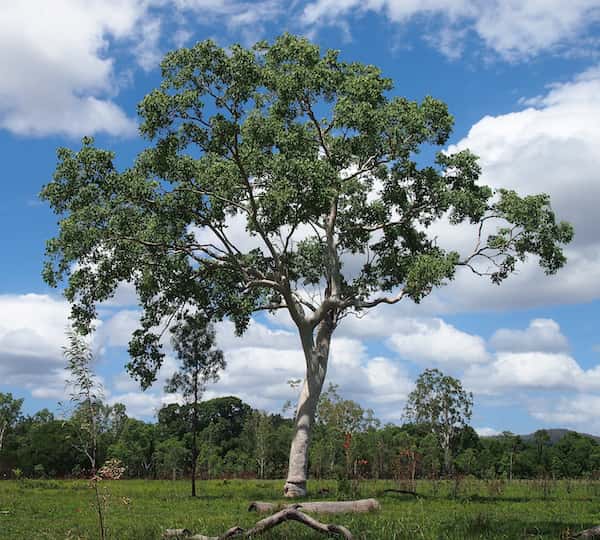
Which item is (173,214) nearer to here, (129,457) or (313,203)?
(313,203)

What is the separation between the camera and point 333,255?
30438 millimetres

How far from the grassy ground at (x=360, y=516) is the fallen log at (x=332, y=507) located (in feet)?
1.29

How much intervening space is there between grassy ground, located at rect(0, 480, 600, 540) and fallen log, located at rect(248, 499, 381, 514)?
1.29 feet

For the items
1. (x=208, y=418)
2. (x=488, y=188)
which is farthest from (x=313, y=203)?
(x=208, y=418)

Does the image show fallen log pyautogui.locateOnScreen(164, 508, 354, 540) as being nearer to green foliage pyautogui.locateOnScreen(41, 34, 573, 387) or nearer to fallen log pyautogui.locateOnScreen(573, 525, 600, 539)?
fallen log pyautogui.locateOnScreen(573, 525, 600, 539)

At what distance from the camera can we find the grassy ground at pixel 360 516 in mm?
10742

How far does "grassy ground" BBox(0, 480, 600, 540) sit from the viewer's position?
1074 centimetres

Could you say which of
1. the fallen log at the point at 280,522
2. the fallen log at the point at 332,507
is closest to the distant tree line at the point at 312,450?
the fallen log at the point at 332,507

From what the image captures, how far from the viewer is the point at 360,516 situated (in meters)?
14.7

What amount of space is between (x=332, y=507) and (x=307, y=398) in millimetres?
12602

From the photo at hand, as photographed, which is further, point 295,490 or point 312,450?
point 312,450

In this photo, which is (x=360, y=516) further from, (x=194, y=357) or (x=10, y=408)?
(x=10, y=408)

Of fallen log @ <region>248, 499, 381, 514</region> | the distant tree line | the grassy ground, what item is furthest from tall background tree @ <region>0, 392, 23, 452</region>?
fallen log @ <region>248, 499, 381, 514</region>

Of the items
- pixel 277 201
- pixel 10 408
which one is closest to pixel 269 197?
pixel 277 201
